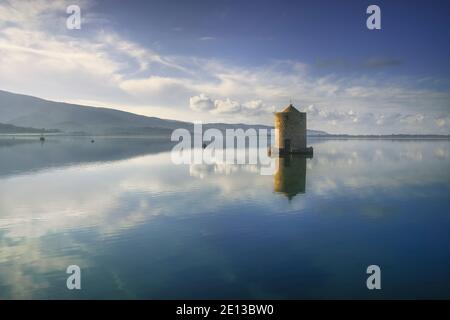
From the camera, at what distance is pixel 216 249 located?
10.5 m

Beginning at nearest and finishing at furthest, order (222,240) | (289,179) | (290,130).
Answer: (222,240) < (289,179) < (290,130)

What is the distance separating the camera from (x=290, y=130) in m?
38.0

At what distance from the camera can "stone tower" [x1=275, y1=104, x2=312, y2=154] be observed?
36750 mm

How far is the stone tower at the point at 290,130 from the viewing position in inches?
1447

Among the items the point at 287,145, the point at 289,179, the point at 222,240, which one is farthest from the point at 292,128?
the point at 222,240

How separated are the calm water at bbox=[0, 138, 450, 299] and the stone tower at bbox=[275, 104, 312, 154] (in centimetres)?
1591

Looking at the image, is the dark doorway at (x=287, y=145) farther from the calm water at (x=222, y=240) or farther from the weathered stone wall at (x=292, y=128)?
the calm water at (x=222, y=240)

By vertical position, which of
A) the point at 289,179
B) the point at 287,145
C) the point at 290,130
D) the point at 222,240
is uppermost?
the point at 290,130

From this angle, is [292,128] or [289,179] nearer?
[289,179]

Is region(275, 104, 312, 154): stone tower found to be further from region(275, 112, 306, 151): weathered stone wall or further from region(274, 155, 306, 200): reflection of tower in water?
region(274, 155, 306, 200): reflection of tower in water

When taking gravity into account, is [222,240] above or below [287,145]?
below

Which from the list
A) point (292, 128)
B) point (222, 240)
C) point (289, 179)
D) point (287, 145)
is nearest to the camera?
point (222, 240)

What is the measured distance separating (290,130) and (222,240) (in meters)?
28.4

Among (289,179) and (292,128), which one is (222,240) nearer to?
(289,179)
